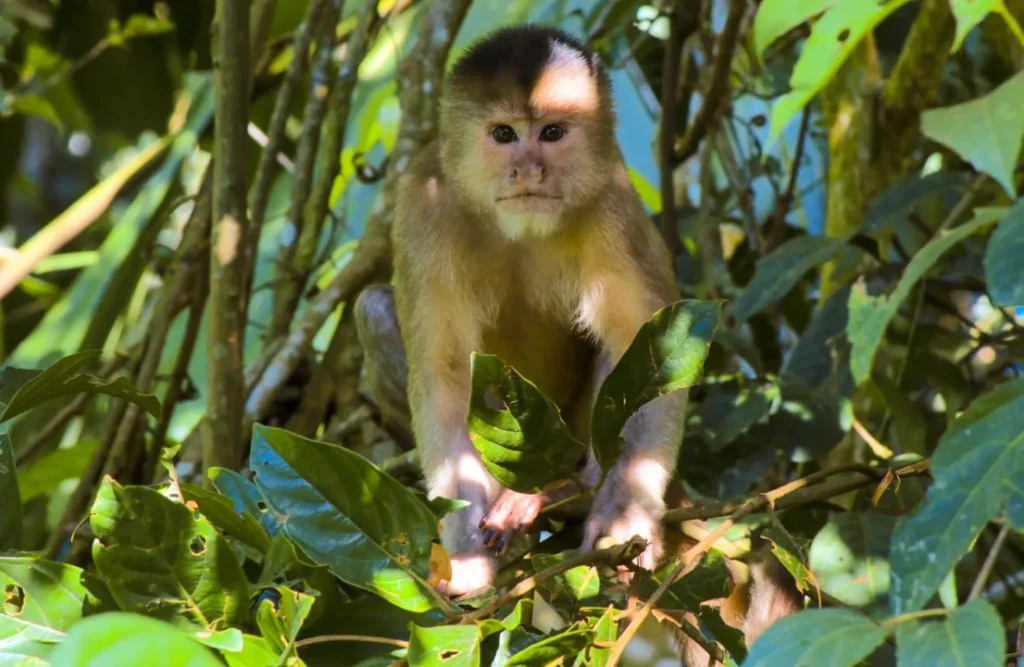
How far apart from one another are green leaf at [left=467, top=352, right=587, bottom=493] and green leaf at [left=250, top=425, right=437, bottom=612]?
0.51 feet

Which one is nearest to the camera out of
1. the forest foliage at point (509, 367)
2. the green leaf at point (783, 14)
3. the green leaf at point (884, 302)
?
the forest foliage at point (509, 367)

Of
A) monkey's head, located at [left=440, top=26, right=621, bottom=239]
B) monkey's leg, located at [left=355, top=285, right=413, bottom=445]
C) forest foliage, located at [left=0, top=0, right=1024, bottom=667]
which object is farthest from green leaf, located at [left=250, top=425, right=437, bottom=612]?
monkey's leg, located at [left=355, top=285, right=413, bottom=445]

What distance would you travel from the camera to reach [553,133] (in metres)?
3.20

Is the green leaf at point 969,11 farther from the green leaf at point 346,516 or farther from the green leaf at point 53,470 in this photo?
the green leaf at point 53,470

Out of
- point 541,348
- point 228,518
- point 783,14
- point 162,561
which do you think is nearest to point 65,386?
point 228,518

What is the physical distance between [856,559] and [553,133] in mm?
1413

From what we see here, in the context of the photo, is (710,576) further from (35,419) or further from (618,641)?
(35,419)

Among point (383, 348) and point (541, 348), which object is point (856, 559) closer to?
point (541, 348)

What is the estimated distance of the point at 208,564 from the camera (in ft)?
5.14

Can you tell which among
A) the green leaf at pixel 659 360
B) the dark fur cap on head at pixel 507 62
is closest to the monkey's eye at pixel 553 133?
the dark fur cap on head at pixel 507 62

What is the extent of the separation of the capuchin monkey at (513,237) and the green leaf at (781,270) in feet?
0.80

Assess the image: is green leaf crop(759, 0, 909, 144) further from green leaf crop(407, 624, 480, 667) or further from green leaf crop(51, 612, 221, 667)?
green leaf crop(51, 612, 221, 667)

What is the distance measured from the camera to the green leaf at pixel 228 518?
178 cm

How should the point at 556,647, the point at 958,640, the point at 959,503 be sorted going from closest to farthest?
the point at 958,640 < the point at 959,503 < the point at 556,647
